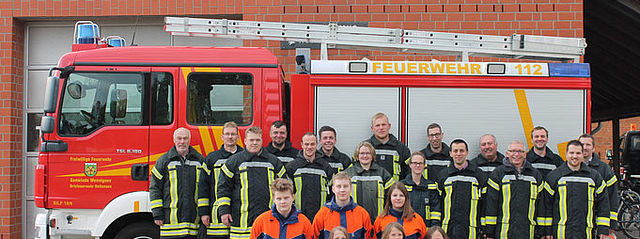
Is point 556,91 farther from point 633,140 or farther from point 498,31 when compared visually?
point 633,140

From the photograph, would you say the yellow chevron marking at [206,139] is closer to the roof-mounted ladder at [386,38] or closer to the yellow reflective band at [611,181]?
the roof-mounted ladder at [386,38]

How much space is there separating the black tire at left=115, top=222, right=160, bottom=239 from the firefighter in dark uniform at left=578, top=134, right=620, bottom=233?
4.14m

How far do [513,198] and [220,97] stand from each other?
9.42ft

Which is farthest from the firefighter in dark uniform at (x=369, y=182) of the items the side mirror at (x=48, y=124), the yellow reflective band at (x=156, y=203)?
the side mirror at (x=48, y=124)

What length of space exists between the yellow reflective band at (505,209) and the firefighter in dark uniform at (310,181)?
157 cm

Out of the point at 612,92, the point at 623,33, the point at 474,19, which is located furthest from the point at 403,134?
the point at 612,92

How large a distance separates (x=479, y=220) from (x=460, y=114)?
3.51ft

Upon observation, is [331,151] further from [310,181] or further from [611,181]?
[611,181]

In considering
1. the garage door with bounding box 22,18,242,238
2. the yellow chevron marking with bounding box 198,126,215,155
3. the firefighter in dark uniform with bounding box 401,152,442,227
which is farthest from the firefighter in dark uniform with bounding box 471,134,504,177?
the garage door with bounding box 22,18,242,238

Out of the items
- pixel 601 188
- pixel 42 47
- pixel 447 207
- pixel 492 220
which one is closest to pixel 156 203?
pixel 447 207

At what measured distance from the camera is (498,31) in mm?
8352

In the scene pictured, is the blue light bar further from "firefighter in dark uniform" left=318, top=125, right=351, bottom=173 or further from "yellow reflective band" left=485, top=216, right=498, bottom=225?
"firefighter in dark uniform" left=318, top=125, right=351, bottom=173

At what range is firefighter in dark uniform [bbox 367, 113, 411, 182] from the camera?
5.17 m

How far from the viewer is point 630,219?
11.0 metres
